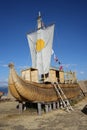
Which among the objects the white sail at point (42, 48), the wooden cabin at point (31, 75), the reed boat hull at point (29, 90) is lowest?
the reed boat hull at point (29, 90)

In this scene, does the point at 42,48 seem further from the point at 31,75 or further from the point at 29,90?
the point at 29,90

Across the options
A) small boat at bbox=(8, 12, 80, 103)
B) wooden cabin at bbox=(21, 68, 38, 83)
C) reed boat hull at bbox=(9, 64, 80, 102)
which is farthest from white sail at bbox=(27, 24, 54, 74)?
reed boat hull at bbox=(9, 64, 80, 102)

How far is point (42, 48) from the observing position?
935 inches

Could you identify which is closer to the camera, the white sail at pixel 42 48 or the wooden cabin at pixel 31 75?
the wooden cabin at pixel 31 75

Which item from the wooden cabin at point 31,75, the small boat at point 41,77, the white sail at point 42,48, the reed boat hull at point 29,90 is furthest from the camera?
the white sail at point 42,48

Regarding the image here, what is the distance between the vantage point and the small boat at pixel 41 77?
15.5 m

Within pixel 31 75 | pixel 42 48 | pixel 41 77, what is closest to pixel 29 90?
pixel 31 75

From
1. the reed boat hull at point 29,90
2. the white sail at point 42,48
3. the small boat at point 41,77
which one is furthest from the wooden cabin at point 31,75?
the white sail at point 42,48

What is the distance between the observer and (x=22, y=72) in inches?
755

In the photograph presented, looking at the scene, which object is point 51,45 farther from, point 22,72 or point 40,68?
point 22,72

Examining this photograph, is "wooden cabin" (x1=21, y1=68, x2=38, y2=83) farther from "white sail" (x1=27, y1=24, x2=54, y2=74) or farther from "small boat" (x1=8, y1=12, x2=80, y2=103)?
"white sail" (x1=27, y1=24, x2=54, y2=74)

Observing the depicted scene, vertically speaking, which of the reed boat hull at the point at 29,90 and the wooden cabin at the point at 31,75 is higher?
the wooden cabin at the point at 31,75

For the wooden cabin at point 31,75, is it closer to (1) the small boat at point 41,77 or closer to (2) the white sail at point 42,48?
(1) the small boat at point 41,77

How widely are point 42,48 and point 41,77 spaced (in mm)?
3938
